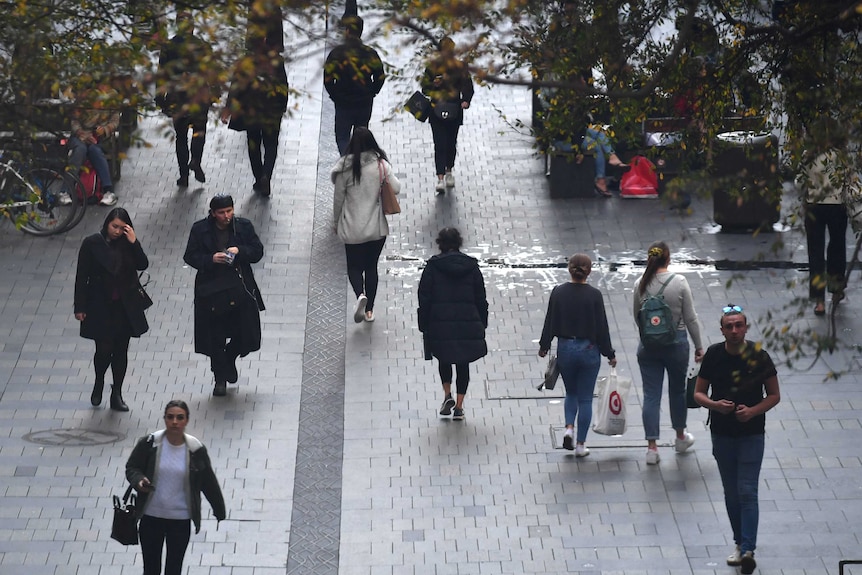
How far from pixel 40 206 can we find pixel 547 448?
6.70m

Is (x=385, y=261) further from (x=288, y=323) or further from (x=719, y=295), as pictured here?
(x=719, y=295)

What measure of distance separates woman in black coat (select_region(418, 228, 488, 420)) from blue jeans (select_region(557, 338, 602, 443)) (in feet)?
2.50

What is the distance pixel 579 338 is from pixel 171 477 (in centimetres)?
348

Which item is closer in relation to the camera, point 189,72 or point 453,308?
point 189,72

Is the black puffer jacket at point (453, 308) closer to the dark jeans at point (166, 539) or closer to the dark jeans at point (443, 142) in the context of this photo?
the dark jeans at point (166, 539)

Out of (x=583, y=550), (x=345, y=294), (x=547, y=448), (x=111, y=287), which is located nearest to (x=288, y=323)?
(x=345, y=294)

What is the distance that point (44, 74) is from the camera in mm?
9562

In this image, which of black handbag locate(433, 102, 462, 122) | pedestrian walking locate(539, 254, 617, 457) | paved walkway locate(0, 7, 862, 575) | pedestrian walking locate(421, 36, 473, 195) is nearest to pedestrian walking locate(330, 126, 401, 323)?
paved walkway locate(0, 7, 862, 575)

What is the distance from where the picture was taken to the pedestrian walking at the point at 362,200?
14195 millimetres

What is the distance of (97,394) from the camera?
12.7 m

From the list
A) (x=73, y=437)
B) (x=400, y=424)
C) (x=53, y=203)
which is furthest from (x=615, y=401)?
(x=53, y=203)

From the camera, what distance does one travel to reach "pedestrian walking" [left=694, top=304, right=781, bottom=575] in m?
9.99

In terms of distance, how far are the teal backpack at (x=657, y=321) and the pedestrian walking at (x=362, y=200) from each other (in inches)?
130

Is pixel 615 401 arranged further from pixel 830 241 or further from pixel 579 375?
pixel 830 241
